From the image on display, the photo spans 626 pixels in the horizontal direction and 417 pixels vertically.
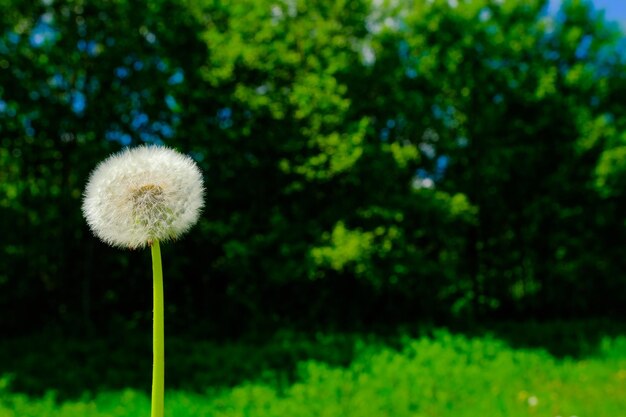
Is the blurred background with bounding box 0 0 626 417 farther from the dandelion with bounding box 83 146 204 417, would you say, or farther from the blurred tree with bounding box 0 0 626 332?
the dandelion with bounding box 83 146 204 417

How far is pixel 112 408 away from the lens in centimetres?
606

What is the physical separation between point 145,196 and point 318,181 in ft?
34.7

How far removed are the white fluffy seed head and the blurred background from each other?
6696 millimetres

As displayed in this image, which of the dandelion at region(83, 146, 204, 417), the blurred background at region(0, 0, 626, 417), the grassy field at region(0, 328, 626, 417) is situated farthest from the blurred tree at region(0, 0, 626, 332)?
the dandelion at region(83, 146, 204, 417)

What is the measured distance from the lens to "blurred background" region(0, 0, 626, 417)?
1031 centimetres

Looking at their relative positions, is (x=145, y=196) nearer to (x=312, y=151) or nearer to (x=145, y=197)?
(x=145, y=197)

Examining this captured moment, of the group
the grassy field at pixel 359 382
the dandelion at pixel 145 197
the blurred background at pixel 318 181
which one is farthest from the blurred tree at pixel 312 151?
the dandelion at pixel 145 197

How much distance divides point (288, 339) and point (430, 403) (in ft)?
14.0

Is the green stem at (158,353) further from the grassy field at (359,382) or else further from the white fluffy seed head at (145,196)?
the grassy field at (359,382)

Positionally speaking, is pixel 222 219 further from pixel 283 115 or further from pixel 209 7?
pixel 209 7

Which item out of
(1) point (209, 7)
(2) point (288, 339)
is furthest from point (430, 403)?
(1) point (209, 7)

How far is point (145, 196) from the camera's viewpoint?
133 centimetres

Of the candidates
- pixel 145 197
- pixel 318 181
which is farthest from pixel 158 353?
pixel 318 181

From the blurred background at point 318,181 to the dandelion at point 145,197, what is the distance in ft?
22.0
